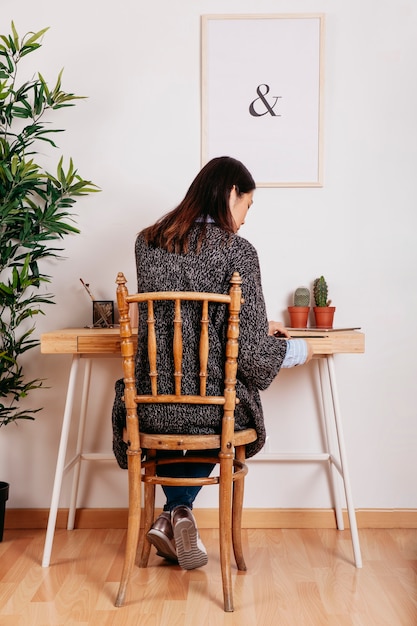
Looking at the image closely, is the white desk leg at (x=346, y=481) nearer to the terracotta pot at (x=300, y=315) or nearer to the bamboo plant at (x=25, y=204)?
the terracotta pot at (x=300, y=315)

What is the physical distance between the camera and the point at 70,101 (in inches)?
124

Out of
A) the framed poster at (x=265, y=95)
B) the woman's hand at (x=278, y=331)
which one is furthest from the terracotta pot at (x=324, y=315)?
the framed poster at (x=265, y=95)

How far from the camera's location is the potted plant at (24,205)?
2.87 meters

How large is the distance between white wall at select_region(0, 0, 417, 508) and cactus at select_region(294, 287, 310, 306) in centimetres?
11

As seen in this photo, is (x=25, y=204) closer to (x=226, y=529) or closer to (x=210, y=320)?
(x=210, y=320)

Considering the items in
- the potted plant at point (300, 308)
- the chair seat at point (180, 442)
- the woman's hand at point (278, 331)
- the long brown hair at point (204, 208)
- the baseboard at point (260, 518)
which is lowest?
the baseboard at point (260, 518)

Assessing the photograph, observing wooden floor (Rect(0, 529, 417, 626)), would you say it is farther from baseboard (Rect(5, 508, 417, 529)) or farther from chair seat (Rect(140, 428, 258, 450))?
chair seat (Rect(140, 428, 258, 450))

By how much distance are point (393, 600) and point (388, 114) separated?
1.83 metres

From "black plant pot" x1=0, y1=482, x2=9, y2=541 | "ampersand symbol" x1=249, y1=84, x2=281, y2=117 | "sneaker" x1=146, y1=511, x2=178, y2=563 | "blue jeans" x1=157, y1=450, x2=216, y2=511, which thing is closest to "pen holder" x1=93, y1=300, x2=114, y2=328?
"blue jeans" x1=157, y1=450, x2=216, y2=511

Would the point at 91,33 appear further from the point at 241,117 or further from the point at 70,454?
the point at 70,454

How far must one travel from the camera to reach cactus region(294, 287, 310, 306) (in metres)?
3.03

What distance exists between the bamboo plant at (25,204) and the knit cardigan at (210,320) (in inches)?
28.2

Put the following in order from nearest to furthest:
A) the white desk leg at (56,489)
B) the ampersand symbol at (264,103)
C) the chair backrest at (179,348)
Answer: the chair backrest at (179,348), the white desk leg at (56,489), the ampersand symbol at (264,103)

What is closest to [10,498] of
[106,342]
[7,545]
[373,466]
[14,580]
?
[7,545]
